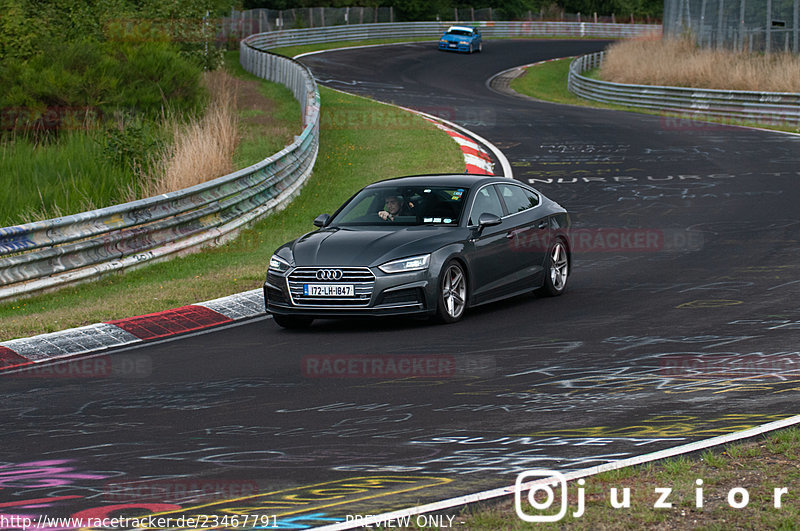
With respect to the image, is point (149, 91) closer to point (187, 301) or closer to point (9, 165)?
point (9, 165)

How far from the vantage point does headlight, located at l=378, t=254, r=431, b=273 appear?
11273mm

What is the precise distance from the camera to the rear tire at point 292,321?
11656mm

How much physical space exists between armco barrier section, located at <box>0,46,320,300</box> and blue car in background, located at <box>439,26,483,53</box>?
47432 millimetres

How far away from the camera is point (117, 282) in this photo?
14812 mm

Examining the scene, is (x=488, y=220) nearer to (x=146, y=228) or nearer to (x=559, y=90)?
(x=146, y=228)

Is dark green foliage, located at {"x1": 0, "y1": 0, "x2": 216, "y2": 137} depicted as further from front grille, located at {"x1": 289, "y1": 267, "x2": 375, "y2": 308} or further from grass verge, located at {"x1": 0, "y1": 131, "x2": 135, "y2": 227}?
front grille, located at {"x1": 289, "y1": 267, "x2": 375, "y2": 308}

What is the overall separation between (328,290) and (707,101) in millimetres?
27873

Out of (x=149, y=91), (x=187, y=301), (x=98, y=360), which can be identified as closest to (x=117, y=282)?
(x=187, y=301)

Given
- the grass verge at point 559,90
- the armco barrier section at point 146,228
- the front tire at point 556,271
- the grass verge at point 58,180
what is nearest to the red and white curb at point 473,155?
the armco barrier section at point 146,228

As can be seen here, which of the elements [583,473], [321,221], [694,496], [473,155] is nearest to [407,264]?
[321,221]

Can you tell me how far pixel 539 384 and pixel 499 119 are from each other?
2646 cm

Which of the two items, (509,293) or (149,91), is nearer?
(509,293)

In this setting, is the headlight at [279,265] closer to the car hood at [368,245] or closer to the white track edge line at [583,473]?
the car hood at [368,245]

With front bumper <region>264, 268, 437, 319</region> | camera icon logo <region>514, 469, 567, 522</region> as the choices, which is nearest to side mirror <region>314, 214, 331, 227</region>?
front bumper <region>264, 268, 437, 319</region>
